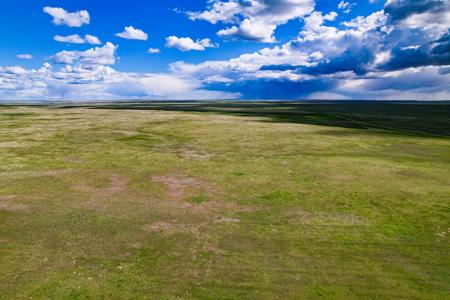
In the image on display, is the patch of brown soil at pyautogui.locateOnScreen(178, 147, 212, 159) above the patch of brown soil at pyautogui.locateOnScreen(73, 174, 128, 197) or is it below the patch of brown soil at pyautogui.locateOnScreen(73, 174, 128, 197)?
above

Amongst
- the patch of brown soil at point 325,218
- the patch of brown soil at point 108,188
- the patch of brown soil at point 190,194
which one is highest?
the patch of brown soil at point 108,188

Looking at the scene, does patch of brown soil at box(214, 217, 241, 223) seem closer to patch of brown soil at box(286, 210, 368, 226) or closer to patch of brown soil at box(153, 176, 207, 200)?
patch of brown soil at box(286, 210, 368, 226)

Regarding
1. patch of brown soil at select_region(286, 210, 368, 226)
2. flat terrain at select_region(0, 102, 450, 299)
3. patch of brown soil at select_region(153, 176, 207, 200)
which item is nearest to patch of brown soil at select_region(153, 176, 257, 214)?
patch of brown soil at select_region(153, 176, 207, 200)

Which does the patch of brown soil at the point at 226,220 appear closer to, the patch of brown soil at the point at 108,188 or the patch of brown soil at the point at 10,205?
the patch of brown soil at the point at 108,188

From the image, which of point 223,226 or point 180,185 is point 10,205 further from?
point 223,226

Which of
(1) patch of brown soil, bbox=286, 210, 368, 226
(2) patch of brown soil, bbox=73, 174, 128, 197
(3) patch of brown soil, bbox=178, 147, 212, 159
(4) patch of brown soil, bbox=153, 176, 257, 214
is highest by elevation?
(3) patch of brown soil, bbox=178, 147, 212, 159

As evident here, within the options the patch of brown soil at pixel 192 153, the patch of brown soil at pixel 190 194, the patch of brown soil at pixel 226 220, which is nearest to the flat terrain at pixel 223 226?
the patch of brown soil at pixel 226 220

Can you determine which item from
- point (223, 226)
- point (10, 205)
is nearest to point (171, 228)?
point (223, 226)

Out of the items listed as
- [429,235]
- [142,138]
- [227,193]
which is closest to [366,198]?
[429,235]
